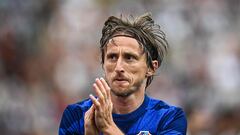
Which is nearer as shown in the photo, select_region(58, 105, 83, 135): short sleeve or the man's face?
the man's face

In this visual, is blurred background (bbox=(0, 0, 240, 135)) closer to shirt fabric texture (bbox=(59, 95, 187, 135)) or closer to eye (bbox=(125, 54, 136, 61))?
shirt fabric texture (bbox=(59, 95, 187, 135))

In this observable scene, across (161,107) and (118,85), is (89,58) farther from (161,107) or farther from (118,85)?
(118,85)

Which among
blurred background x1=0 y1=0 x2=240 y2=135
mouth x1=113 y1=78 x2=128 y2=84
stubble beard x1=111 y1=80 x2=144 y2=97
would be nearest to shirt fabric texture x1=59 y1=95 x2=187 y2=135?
stubble beard x1=111 y1=80 x2=144 y2=97

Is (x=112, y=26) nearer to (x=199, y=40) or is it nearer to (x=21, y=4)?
(x=199, y=40)

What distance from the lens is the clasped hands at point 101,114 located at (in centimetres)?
518

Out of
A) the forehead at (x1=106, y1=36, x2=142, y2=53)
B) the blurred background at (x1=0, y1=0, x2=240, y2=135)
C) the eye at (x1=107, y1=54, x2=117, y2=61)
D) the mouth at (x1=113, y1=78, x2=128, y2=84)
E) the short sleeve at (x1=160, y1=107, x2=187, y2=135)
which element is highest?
the blurred background at (x1=0, y1=0, x2=240, y2=135)

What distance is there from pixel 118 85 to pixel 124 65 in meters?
0.16

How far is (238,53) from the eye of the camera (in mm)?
12031

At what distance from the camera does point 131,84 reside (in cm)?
566

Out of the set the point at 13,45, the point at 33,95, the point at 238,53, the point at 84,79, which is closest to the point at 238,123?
the point at 238,53

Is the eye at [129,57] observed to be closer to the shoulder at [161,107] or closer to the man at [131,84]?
the man at [131,84]

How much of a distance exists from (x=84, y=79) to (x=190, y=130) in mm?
2283

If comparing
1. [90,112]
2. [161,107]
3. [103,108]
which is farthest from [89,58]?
[103,108]

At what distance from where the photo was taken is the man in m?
5.61
